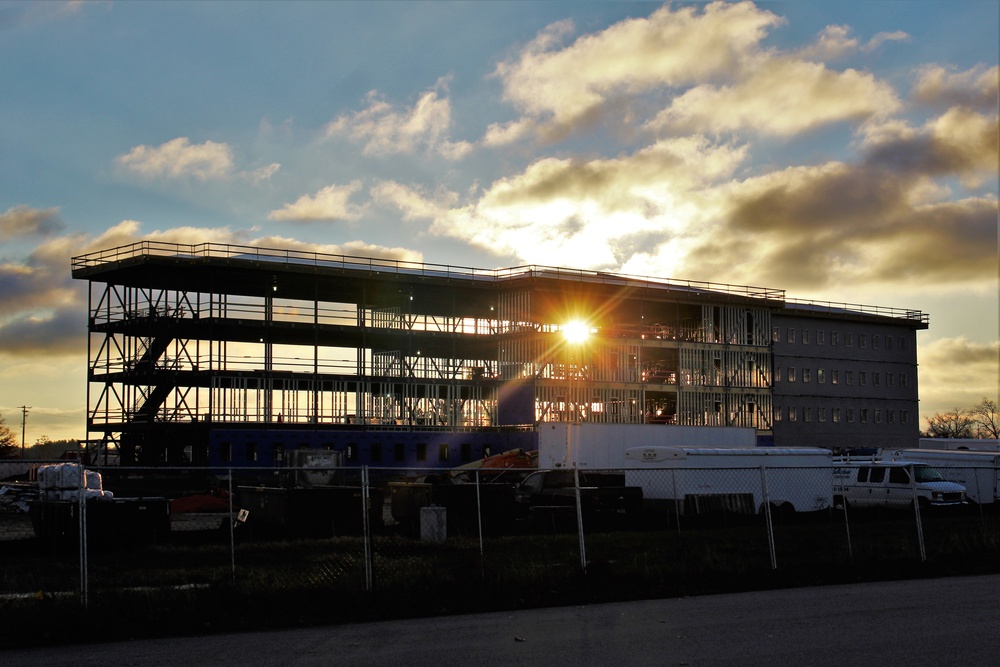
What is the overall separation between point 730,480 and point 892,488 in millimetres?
6077

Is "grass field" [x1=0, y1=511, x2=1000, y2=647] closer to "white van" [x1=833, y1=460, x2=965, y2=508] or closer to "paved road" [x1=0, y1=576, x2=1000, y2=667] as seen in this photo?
"paved road" [x1=0, y1=576, x2=1000, y2=667]

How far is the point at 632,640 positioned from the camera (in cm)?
1296

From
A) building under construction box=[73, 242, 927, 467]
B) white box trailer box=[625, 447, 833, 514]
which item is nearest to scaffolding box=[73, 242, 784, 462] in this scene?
building under construction box=[73, 242, 927, 467]

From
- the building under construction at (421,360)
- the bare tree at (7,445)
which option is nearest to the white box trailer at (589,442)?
the building under construction at (421,360)

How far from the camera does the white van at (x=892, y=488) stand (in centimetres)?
3644

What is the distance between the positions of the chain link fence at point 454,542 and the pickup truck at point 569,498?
0.17 feet

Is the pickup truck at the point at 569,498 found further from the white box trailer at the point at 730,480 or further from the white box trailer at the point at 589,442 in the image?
the white box trailer at the point at 589,442

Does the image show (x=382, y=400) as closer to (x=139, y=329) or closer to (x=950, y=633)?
(x=139, y=329)

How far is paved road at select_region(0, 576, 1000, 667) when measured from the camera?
11.8 metres

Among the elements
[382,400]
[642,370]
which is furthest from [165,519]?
[642,370]

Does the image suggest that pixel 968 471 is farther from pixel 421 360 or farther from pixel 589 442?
pixel 421 360

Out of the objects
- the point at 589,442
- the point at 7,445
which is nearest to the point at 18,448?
the point at 7,445

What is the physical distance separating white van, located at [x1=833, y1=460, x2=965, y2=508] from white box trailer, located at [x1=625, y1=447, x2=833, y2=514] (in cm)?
117

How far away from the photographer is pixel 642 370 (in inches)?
3039
